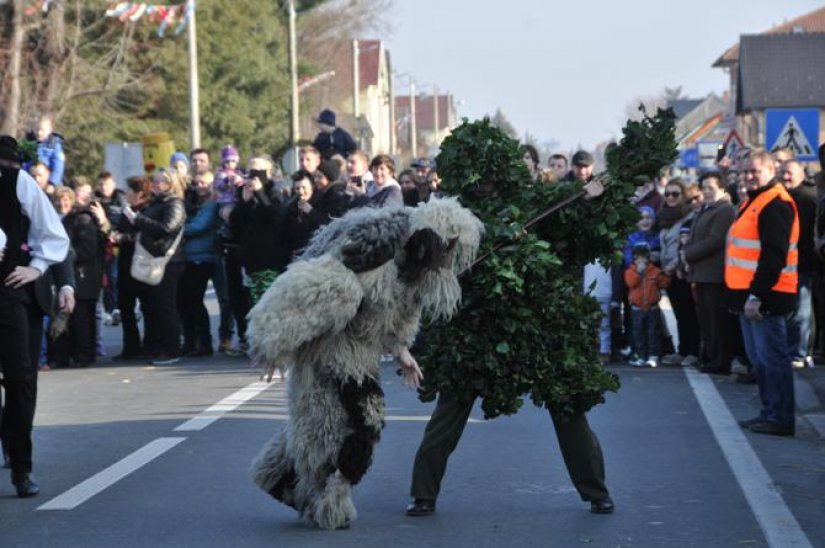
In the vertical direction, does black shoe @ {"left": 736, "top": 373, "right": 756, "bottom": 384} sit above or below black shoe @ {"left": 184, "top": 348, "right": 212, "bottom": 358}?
below

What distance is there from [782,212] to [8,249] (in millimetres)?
5039

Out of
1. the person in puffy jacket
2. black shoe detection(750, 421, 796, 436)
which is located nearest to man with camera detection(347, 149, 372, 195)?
the person in puffy jacket

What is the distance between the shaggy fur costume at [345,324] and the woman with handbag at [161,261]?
971 centimetres

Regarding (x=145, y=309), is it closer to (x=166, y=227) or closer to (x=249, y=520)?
(x=166, y=227)

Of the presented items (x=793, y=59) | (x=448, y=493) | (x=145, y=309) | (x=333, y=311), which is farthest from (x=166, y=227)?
(x=793, y=59)

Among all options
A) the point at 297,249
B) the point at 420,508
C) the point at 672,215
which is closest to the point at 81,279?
the point at 297,249

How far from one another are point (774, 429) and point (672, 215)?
230 inches

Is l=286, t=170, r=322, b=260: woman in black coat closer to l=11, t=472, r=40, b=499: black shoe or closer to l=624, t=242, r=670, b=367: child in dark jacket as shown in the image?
l=624, t=242, r=670, b=367: child in dark jacket

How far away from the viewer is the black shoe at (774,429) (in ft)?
38.8

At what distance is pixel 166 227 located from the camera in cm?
1775

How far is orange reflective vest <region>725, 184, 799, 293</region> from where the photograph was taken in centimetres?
1155

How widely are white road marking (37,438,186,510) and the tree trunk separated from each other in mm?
31501

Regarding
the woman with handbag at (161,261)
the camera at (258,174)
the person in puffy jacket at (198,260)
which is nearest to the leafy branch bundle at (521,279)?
the camera at (258,174)

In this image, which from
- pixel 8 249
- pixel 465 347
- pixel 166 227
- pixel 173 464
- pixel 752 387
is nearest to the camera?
pixel 465 347
